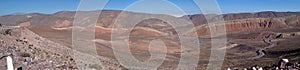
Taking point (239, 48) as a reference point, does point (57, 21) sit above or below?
above

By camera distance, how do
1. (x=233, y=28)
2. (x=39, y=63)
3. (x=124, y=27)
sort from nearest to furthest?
(x=39, y=63) → (x=124, y=27) → (x=233, y=28)

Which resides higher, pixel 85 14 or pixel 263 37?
pixel 85 14

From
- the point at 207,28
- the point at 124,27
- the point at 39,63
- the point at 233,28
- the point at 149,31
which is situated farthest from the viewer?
the point at 233,28

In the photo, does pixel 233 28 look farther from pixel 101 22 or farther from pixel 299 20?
pixel 101 22

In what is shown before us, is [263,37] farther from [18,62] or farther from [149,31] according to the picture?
[18,62]

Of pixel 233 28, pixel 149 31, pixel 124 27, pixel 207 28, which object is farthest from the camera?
pixel 233 28

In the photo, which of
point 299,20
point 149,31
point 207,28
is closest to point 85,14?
point 149,31

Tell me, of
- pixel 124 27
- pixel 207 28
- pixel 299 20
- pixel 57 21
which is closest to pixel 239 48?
pixel 124 27

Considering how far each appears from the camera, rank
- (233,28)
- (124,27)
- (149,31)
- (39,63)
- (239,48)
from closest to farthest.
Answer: (39,63) → (239,48) → (124,27) → (149,31) → (233,28)

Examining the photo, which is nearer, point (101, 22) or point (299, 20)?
point (101, 22)
